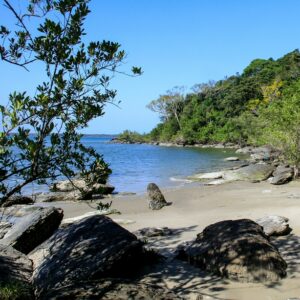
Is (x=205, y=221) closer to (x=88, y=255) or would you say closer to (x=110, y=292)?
(x=88, y=255)

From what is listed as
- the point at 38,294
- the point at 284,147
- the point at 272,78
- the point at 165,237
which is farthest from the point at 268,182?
the point at 272,78

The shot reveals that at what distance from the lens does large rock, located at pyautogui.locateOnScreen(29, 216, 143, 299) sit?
5.63 m

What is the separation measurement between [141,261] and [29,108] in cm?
380

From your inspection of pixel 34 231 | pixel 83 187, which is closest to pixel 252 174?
pixel 34 231

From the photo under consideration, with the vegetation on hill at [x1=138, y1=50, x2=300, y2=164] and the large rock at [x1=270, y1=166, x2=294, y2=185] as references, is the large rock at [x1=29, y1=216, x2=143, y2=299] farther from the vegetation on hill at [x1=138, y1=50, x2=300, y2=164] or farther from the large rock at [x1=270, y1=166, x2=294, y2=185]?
the vegetation on hill at [x1=138, y1=50, x2=300, y2=164]

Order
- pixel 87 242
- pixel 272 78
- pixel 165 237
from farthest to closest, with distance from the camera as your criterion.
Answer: pixel 272 78 < pixel 165 237 < pixel 87 242

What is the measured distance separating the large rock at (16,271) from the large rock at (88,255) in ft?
0.57

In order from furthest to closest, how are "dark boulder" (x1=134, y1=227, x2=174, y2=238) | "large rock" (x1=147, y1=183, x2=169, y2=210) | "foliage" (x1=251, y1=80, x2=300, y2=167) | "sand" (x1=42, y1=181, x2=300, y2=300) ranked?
"foliage" (x1=251, y1=80, x2=300, y2=167), "large rock" (x1=147, y1=183, x2=169, y2=210), "dark boulder" (x1=134, y1=227, x2=174, y2=238), "sand" (x1=42, y1=181, x2=300, y2=300)

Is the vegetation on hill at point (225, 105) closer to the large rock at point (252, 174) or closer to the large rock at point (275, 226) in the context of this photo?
the large rock at point (252, 174)

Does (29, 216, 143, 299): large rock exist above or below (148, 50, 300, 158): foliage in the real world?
below

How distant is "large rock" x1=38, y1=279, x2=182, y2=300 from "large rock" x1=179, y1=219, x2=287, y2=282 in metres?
1.47

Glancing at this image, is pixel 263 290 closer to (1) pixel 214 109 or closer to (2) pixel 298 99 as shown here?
(2) pixel 298 99

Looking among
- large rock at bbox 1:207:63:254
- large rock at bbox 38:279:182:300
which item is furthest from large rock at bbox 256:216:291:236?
large rock at bbox 1:207:63:254

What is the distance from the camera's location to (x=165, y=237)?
8953 millimetres
